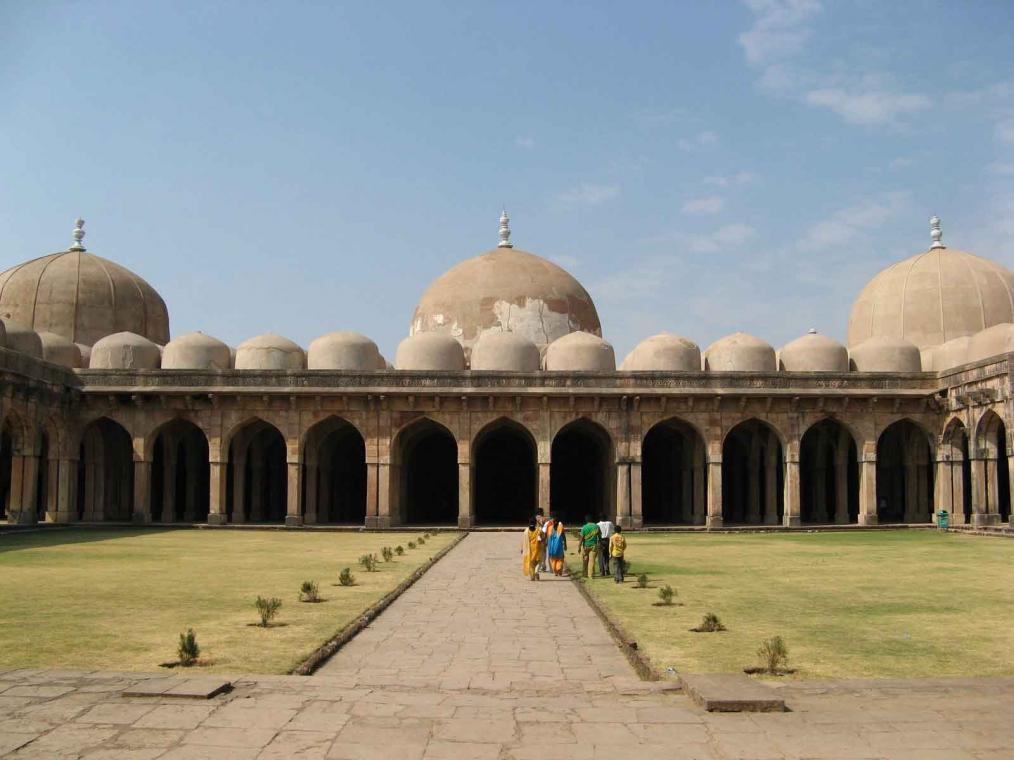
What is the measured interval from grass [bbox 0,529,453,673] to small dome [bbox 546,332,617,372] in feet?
29.5

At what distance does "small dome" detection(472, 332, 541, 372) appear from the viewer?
31.1m

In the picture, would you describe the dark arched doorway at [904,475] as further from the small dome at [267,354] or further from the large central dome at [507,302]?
the small dome at [267,354]

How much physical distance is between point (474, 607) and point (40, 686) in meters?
6.07

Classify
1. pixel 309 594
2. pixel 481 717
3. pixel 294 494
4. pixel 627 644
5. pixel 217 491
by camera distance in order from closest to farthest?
pixel 481 717
pixel 627 644
pixel 309 594
pixel 294 494
pixel 217 491

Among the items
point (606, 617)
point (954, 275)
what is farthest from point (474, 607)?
point (954, 275)

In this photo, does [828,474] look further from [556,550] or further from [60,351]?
[60,351]

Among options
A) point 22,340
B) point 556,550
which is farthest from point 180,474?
point 556,550

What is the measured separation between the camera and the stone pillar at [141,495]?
98.5 ft

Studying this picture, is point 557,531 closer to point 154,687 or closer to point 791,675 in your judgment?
point 791,675

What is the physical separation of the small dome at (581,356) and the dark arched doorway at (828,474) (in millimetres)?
7504

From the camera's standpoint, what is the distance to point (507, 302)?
3638cm

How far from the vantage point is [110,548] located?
21094 millimetres

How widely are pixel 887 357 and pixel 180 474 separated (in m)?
23.9

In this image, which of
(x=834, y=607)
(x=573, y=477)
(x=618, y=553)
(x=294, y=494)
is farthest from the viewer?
(x=573, y=477)
